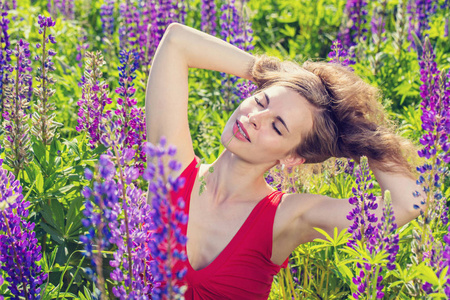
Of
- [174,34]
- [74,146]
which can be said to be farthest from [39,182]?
[174,34]

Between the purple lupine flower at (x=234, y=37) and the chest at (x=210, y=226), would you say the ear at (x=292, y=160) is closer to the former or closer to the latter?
the chest at (x=210, y=226)

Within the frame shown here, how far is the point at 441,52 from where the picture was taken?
5.03m

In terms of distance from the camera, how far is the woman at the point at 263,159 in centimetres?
265

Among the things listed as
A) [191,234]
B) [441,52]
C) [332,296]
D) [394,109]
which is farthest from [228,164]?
[441,52]

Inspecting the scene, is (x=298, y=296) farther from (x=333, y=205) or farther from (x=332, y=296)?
(x=333, y=205)

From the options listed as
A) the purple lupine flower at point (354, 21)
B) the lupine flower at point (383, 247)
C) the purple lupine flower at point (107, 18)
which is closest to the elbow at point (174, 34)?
the lupine flower at point (383, 247)

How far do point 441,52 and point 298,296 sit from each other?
296 cm

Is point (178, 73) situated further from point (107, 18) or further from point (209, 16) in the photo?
point (107, 18)

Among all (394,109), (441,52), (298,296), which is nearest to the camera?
(298,296)

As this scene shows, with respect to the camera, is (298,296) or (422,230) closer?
(422,230)

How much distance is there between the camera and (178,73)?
9.74 ft

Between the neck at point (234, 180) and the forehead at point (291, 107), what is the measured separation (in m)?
0.27

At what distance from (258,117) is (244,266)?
687mm

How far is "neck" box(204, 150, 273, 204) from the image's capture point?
2.81 meters
